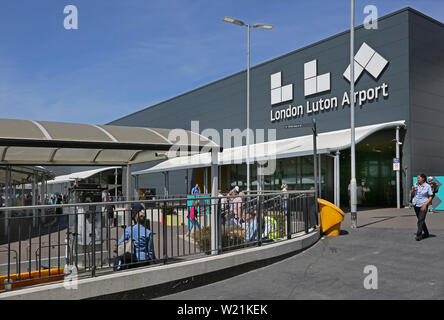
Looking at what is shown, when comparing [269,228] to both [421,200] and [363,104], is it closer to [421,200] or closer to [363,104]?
[421,200]

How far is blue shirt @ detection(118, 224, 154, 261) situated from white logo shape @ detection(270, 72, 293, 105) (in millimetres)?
21094

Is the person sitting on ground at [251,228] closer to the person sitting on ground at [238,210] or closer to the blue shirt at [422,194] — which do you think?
the person sitting on ground at [238,210]

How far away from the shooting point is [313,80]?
24.3 meters

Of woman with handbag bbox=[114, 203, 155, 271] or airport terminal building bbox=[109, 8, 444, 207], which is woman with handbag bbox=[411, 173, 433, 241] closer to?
woman with handbag bbox=[114, 203, 155, 271]

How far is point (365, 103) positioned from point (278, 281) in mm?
16954

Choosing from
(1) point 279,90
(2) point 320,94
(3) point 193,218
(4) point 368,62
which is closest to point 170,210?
(3) point 193,218

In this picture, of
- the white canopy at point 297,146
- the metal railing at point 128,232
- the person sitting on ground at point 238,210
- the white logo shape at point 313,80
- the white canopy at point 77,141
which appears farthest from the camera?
the white logo shape at point 313,80

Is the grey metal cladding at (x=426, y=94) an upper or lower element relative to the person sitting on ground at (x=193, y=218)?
upper

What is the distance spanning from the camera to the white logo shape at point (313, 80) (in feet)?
77.1

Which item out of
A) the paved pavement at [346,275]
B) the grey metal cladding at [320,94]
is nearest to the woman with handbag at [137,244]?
the paved pavement at [346,275]

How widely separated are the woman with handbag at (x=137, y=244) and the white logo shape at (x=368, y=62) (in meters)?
17.9
